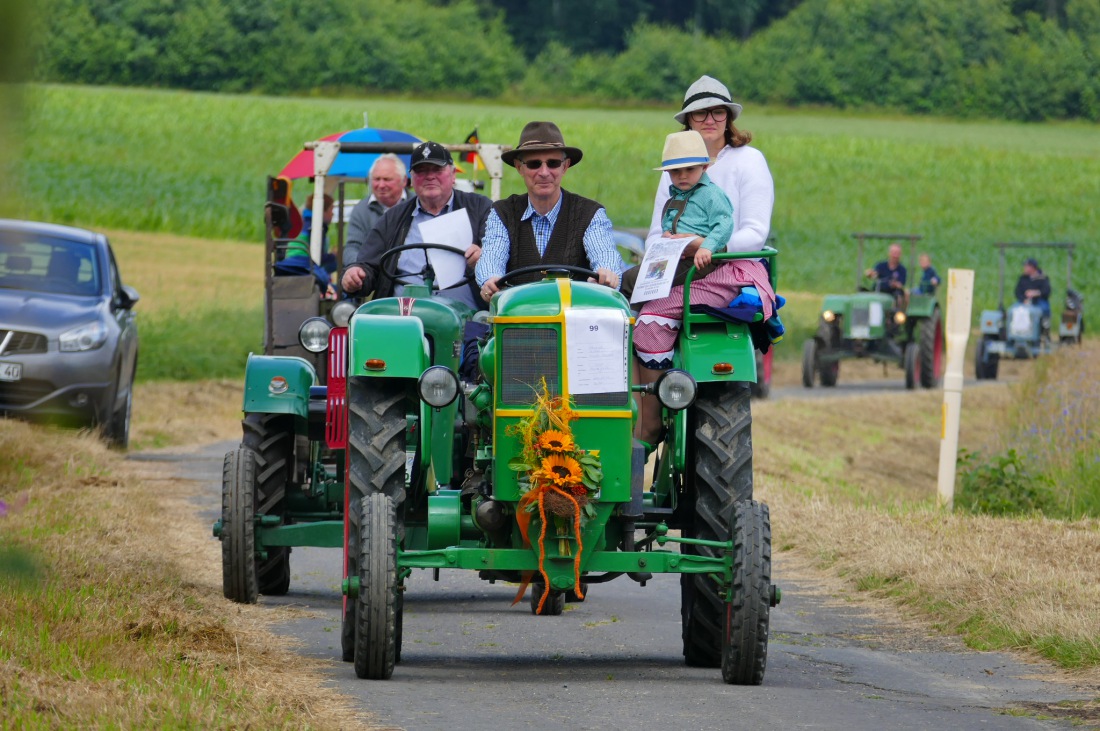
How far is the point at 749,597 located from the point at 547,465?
2.74 ft

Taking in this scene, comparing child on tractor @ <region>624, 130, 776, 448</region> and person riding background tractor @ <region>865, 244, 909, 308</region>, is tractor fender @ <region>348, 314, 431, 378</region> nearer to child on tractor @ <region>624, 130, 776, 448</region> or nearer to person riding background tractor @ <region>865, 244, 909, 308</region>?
child on tractor @ <region>624, 130, 776, 448</region>

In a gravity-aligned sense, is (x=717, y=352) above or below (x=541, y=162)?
below

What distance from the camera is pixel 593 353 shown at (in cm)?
615

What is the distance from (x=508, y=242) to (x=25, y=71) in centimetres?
573

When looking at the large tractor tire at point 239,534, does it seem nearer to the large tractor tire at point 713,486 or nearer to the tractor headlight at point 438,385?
the tractor headlight at point 438,385

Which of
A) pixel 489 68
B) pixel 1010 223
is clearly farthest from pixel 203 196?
pixel 1010 223

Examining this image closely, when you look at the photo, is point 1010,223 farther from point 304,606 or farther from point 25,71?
point 25,71

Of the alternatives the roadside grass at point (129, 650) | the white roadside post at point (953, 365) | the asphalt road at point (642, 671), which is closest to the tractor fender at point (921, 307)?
the white roadside post at point (953, 365)

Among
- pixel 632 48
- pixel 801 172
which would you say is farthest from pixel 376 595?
pixel 801 172

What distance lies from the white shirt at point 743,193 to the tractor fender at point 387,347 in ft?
3.62

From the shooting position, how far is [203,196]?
4631 centimetres

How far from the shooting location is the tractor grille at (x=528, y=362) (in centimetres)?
617

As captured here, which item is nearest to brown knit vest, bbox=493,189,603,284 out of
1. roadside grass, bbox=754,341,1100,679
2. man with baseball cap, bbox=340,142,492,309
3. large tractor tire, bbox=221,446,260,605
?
man with baseball cap, bbox=340,142,492,309

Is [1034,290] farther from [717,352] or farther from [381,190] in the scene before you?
[717,352]
